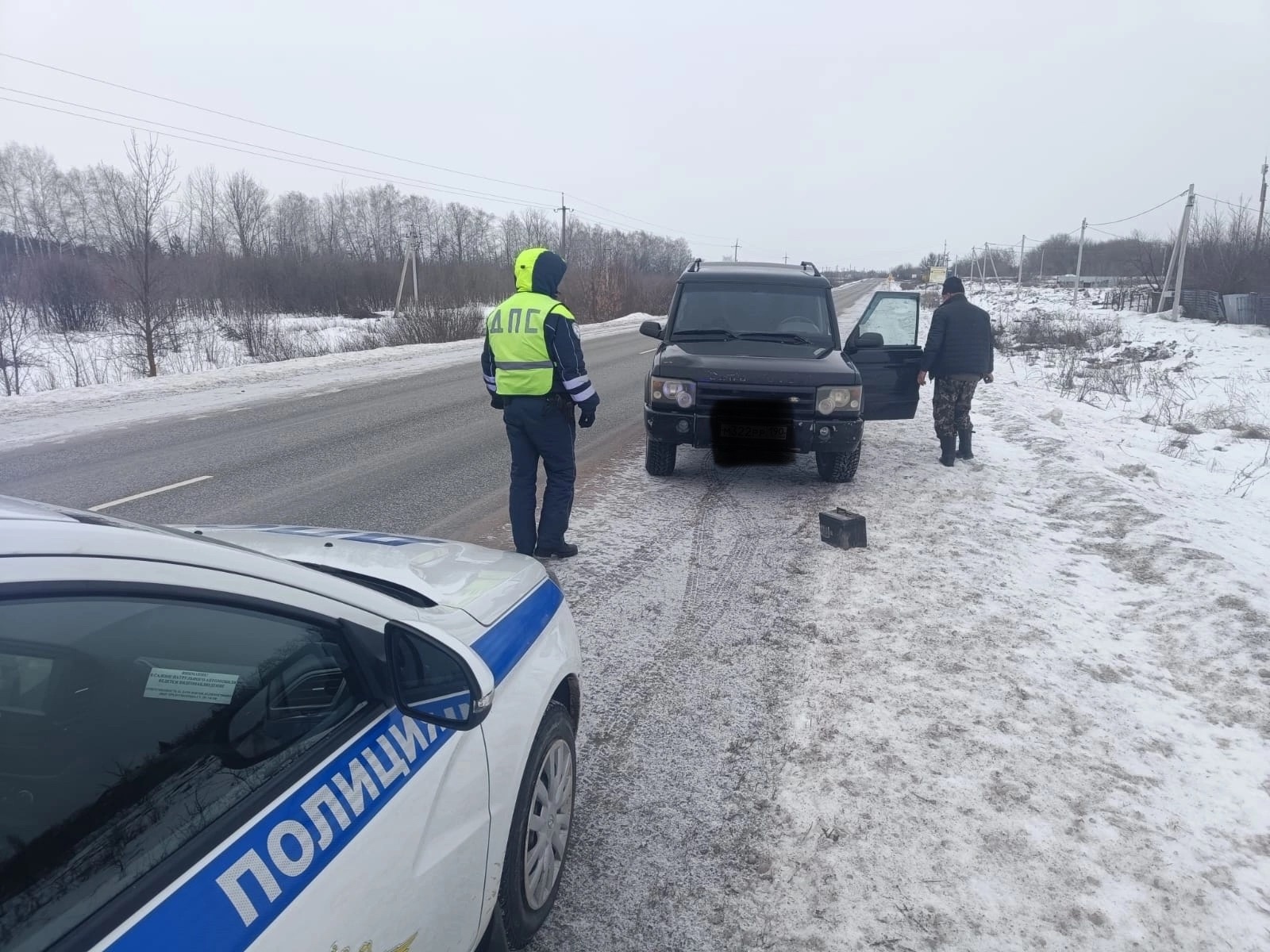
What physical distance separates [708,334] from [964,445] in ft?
10.9

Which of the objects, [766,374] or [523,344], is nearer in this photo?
[523,344]

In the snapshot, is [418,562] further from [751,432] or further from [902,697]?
[751,432]

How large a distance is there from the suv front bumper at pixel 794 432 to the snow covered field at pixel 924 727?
0.55 metres

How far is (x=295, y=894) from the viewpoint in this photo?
1293 millimetres

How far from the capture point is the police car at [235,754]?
1144mm

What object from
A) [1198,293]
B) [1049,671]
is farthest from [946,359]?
[1198,293]

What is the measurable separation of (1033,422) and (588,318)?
96.2 ft

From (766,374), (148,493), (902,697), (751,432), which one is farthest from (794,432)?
(148,493)

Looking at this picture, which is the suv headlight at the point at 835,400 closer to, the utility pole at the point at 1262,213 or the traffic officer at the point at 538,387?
the traffic officer at the point at 538,387

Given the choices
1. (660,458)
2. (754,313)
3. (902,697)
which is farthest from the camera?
(754,313)

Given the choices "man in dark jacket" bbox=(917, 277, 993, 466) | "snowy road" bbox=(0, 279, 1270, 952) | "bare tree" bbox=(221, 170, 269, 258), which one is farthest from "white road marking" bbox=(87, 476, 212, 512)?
"bare tree" bbox=(221, 170, 269, 258)

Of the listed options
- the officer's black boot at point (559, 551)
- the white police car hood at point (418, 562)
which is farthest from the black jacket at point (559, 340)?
the white police car hood at point (418, 562)

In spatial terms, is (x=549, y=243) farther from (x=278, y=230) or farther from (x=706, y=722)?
(x=706, y=722)

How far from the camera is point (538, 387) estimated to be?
523 centimetres
